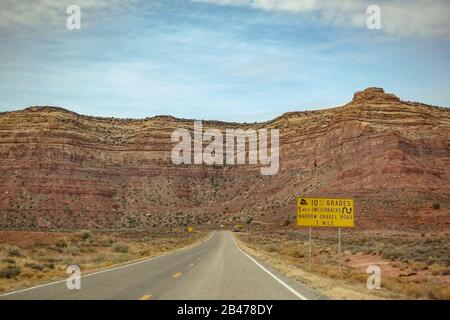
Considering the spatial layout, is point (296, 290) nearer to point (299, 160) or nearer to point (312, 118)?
point (299, 160)

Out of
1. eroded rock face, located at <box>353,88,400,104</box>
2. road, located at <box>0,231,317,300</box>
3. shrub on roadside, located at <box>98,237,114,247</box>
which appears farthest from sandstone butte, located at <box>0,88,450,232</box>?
road, located at <box>0,231,317,300</box>

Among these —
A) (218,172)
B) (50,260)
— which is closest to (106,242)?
(50,260)

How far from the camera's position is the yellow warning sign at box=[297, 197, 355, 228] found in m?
22.8

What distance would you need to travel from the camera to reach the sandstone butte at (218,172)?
246 feet

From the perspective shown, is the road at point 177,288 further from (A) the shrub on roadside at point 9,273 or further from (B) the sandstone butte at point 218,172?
(B) the sandstone butte at point 218,172

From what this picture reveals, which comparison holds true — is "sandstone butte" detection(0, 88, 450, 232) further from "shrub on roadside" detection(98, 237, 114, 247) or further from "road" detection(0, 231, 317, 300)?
"road" detection(0, 231, 317, 300)

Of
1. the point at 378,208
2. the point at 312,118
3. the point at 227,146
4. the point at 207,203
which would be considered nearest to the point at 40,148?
the point at 207,203

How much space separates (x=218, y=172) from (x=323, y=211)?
113m

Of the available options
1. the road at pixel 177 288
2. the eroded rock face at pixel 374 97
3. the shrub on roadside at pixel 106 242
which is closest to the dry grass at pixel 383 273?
the road at pixel 177 288

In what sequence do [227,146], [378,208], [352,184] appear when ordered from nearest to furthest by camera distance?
1. [378,208]
2. [352,184]
3. [227,146]

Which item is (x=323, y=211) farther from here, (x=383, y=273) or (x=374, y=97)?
(x=374, y=97)

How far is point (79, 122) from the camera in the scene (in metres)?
127

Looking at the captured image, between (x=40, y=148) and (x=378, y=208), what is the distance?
7686cm

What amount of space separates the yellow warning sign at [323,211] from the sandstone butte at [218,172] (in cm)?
4069
